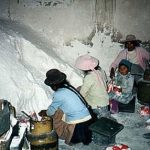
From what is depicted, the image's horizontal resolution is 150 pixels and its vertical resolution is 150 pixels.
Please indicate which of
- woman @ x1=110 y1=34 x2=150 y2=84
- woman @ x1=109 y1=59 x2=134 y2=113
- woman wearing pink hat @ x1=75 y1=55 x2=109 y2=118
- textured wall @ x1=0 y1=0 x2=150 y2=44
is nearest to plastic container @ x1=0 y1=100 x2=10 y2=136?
woman wearing pink hat @ x1=75 y1=55 x2=109 y2=118

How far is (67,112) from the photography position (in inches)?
246

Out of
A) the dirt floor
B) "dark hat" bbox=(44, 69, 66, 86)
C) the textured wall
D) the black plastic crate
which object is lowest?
the dirt floor

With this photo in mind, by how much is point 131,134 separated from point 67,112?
5.93 feet

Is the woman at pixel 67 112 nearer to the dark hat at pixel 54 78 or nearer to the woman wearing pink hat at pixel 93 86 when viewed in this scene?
the dark hat at pixel 54 78

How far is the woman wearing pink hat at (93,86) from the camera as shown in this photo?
6934 mm

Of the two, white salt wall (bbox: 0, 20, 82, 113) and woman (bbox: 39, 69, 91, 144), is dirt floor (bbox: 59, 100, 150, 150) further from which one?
white salt wall (bbox: 0, 20, 82, 113)

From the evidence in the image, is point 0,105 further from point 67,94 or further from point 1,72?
point 1,72

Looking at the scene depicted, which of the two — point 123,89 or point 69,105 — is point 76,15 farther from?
point 69,105

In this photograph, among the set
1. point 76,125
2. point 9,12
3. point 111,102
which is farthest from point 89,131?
point 9,12

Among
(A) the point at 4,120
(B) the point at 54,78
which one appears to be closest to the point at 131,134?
(B) the point at 54,78

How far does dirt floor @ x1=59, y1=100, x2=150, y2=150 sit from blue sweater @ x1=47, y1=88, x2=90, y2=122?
0.74m

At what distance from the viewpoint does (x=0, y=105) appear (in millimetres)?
5660

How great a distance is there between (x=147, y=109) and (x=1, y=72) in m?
4.03

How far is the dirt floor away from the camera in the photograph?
6.50 m
